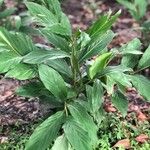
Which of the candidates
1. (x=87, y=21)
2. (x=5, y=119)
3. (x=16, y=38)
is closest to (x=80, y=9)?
(x=87, y=21)

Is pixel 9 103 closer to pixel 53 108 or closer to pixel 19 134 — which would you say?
pixel 19 134

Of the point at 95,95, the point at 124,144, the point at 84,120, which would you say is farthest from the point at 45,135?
the point at 124,144

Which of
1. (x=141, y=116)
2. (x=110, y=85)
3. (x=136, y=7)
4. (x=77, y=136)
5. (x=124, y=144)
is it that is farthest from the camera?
(x=136, y=7)

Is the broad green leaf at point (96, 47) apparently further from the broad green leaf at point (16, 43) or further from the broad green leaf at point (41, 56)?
the broad green leaf at point (16, 43)

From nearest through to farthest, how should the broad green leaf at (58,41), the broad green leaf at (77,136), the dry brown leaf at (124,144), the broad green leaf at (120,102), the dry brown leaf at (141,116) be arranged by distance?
the broad green leaf at (77,136)
the broad green leaf at (58,41)
the broad green leaf at (120,102)
the dry brown leaf at (124,144)
the dry brown leaf at (141,116)

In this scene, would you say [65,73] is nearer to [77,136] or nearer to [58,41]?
[58,41]

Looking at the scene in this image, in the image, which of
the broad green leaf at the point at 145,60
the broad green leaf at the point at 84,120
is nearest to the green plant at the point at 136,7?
the broad green leaf at the point at 145,60

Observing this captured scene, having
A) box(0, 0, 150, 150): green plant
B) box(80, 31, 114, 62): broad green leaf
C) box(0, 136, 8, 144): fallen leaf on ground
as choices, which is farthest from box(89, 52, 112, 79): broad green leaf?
box(0, 136, 8, 144): fallen leaf on ground

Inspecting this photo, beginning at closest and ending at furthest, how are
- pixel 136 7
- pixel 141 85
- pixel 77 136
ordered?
1. pixel 77 136
2. pixel 141 85
3. pixel 136 7
